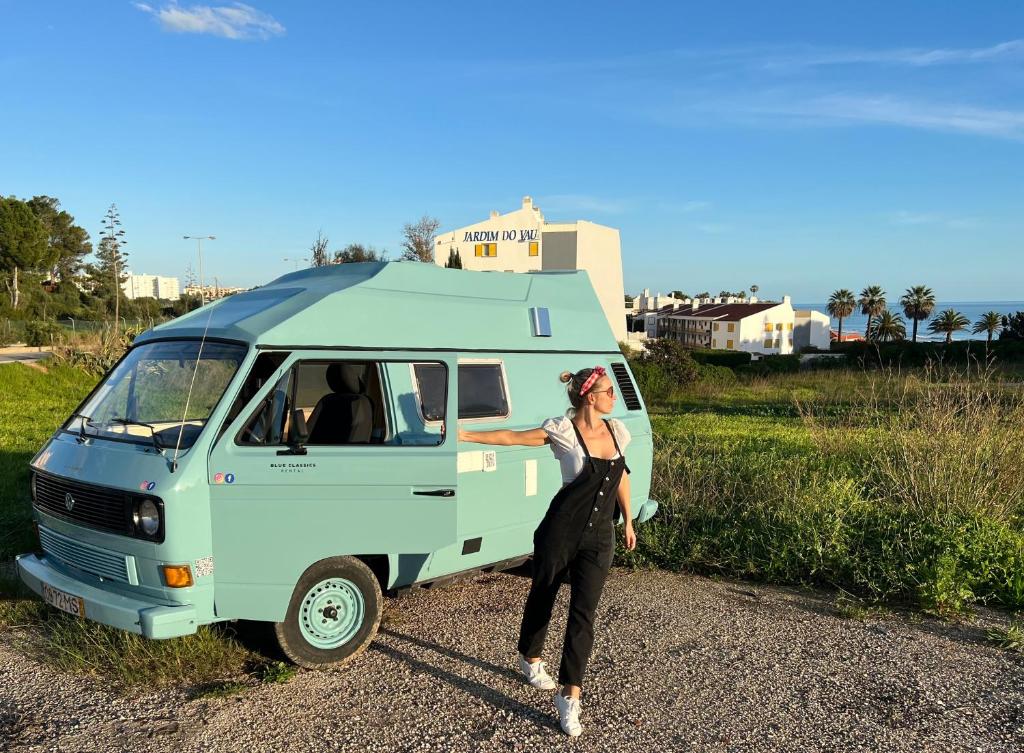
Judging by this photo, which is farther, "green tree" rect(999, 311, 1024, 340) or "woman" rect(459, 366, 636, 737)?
"green tree" rect(999, 311, 1024, 340)

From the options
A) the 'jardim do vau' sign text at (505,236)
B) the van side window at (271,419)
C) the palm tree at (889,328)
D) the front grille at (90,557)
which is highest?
the 'jardim do vau' sign text at (505,236)

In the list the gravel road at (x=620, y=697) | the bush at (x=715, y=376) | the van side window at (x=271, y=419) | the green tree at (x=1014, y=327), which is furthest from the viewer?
the green tree at (x=1014, y=327)

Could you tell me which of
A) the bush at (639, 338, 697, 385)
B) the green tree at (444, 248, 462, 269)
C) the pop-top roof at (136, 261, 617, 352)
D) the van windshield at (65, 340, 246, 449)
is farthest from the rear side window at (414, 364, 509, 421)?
the green tree at (444, 248, 462, 269)

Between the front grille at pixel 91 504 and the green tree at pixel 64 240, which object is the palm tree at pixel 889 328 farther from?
the front grille at pixel 91 504

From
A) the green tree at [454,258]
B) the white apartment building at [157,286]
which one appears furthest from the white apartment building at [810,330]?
the white apartment building at [157,286]

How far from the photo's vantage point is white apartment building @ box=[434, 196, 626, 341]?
195 ft

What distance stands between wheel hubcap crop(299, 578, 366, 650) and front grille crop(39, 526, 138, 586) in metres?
0.99

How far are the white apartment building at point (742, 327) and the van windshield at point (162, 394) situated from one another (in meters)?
91.2

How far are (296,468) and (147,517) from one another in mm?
814

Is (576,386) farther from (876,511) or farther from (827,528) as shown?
(876,511)

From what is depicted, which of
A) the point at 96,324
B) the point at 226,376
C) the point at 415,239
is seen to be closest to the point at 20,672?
the point at 226,376

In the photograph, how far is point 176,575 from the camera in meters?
4.04

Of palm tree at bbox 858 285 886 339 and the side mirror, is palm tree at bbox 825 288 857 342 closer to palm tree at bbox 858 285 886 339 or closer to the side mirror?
palm tree at bbox 858 285 886 339

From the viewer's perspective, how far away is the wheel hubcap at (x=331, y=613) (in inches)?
179
